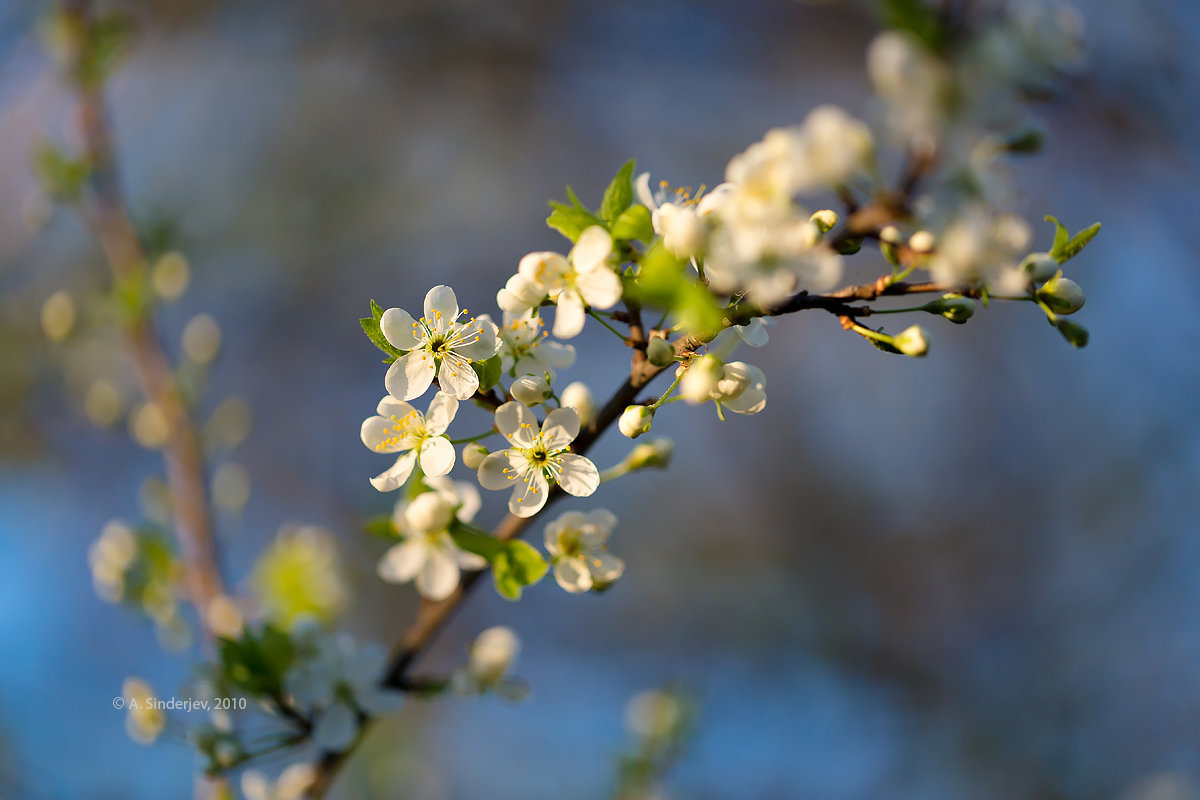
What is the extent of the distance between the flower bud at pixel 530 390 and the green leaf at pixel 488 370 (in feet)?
0.11

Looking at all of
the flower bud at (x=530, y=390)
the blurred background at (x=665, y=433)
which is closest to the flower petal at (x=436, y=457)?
the flower bud at (x=530, y=390)

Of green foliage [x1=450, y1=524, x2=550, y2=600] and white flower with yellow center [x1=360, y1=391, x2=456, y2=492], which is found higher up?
white flower with yellow center [x1=360, y1=391, x2=456, y2=492]

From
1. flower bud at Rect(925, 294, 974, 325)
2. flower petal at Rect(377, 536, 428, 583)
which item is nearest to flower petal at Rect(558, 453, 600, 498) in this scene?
flower petal at Rect(377, 536, 428, 583)

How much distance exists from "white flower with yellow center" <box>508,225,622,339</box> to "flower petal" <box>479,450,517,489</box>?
7.2 inches

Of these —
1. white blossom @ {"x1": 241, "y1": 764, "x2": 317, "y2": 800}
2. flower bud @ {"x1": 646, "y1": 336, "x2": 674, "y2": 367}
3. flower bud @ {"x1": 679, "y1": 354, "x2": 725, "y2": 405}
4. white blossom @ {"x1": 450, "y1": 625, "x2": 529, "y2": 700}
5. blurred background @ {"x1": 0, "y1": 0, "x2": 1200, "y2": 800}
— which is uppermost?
blurred background @ {"x1": 0, "y1": 0, "x2": 1200, "y2": 800}

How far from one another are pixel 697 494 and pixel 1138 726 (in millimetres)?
2909

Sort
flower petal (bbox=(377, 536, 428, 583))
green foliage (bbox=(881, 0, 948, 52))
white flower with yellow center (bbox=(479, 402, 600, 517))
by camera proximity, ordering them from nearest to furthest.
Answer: green foliage (bbox=(881, 0, 948, 52))
white flower with yellow center (bbox=(479, 402, 600, 517))
flower petal (bbox=(377, 536, 428, 583))

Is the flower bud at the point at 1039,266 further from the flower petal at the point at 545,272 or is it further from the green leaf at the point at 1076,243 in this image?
the flower petal at the point at 545,272

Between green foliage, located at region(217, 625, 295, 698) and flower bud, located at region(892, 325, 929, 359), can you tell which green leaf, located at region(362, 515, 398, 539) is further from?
flower bud, located at region(892, 325, 929, 359)

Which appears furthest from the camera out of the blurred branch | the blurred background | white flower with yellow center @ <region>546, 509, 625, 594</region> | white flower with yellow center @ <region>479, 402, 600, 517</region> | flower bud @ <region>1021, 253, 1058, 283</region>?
the blurred background

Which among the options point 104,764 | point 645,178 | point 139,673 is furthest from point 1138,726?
point 139,673

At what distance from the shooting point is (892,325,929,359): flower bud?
2.73ft

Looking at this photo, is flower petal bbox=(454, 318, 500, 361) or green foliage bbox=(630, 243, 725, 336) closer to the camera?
green foliage bbox=(630, 243, 725, 336)

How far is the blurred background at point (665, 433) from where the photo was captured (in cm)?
433
